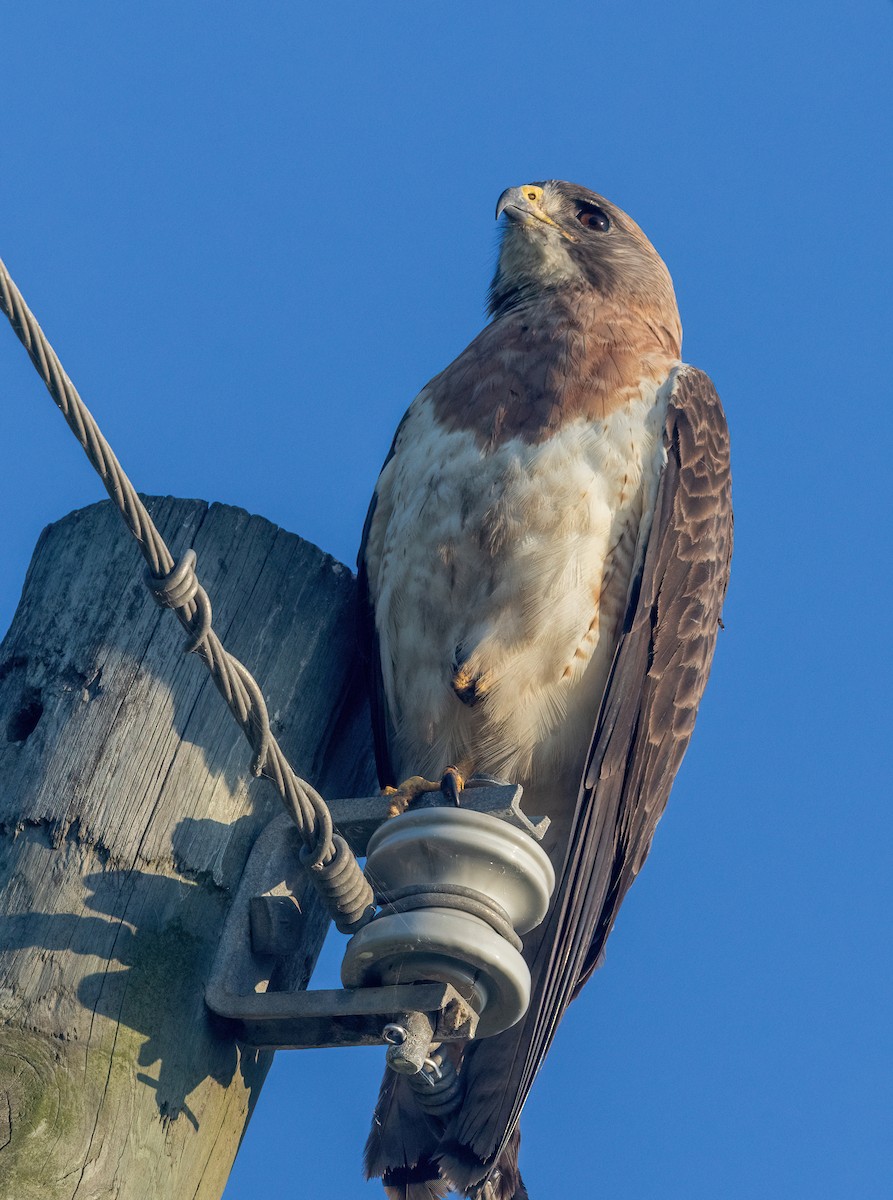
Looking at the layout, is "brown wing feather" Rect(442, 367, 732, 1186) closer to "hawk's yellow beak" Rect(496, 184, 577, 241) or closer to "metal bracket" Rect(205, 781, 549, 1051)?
"metal bracket" Rect(205, 781, 549, 1051)

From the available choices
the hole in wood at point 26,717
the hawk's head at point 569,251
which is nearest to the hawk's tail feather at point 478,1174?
the hole in wood at point 26,717

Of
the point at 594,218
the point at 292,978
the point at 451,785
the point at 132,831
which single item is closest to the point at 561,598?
the point at 451,785

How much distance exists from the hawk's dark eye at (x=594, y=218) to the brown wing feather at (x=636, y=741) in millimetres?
1201

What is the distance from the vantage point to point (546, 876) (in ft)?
10.5

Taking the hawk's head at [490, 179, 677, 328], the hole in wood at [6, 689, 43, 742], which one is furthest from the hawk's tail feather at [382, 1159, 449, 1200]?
the hawk's head at [490, 179, 677, 328]

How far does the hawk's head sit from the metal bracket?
2.50m

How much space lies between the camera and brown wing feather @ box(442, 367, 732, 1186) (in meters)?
3.70

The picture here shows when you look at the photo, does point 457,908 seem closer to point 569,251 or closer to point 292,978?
point 292,978

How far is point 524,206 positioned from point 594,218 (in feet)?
1.10

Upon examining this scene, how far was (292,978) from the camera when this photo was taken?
348cm

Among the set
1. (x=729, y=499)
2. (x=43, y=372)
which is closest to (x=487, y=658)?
(x=729, y=499)

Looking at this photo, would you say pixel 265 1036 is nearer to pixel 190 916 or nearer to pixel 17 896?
pixel 190 916

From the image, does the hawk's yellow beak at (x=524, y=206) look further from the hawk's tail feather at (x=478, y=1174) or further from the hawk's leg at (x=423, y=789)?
the hawk's tail feather at (x=478, y=1174)

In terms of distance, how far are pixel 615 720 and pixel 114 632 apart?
140cm
